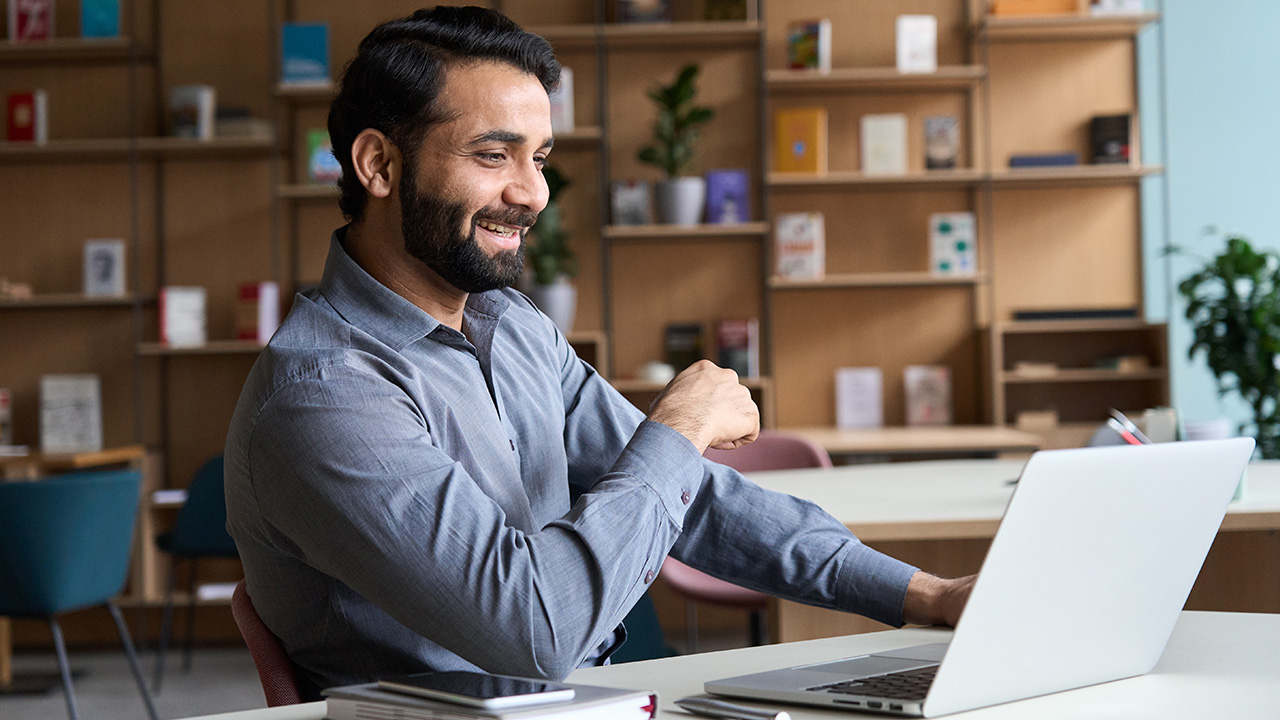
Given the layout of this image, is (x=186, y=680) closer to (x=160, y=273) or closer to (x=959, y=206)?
(x=160, y=273)

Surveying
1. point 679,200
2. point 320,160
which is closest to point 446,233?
point 679,200

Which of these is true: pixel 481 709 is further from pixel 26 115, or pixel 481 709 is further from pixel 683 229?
pixel 26 115

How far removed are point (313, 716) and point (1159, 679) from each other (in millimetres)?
727

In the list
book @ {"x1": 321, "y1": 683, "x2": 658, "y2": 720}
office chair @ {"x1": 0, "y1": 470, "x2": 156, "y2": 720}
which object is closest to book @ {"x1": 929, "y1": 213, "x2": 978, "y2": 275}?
office chair @ {"x1": 0, "y1": 470, "x2": 156, "y2": 720}

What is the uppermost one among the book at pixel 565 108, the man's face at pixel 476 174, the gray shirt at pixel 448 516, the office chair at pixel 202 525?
the book at pixel 565 108

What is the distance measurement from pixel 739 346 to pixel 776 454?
1.70m

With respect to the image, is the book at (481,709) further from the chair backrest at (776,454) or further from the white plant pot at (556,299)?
the white plant pot at (556,299)

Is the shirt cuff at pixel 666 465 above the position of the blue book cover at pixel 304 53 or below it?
below

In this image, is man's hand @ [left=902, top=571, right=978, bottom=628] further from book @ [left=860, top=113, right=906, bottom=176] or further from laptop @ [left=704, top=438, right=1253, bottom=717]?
book @ [left=860, top=113, right=906, bottom=176]

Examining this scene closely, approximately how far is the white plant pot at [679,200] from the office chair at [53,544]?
7.62 feet

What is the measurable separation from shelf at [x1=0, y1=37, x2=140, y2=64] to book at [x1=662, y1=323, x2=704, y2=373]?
8.48ft

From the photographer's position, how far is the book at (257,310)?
4.77 m

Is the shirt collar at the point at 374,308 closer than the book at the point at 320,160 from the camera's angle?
Yes

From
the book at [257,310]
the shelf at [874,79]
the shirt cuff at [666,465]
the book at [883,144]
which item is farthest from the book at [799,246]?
the shirt cuff at [666,465]
